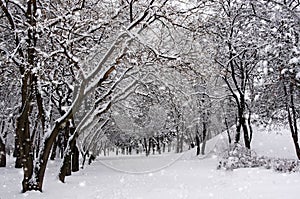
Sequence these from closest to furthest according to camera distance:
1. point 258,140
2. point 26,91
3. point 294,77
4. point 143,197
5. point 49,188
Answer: point 143,197 → point 26,91 → point 49,188 → point 294,77 → point 258,140

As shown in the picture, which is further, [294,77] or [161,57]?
[294,77]

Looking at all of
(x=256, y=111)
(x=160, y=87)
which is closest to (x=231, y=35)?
(x=256, y=111)

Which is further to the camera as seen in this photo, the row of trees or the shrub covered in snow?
the shrub covered in snow

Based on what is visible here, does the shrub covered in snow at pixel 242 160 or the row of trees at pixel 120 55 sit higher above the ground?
the row of trees at pixel 120 55

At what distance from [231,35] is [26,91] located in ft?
47.3

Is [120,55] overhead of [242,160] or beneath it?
overhead

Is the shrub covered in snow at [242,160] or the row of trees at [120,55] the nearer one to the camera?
the row of trees at [120,55]

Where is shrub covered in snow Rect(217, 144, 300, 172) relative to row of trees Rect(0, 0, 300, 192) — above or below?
below

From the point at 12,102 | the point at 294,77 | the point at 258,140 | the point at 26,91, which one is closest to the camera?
the point at 26,91

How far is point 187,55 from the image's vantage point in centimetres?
1052

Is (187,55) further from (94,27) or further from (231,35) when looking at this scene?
(231,35)

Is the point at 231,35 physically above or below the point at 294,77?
above

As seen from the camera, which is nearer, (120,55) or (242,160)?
(120,55)

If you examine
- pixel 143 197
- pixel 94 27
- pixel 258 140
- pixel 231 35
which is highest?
pixel 231 35
